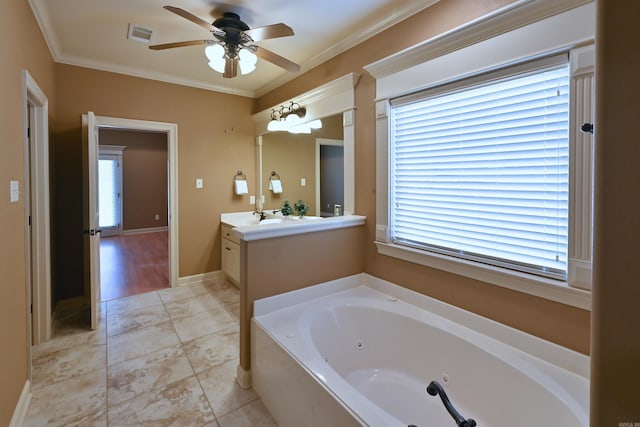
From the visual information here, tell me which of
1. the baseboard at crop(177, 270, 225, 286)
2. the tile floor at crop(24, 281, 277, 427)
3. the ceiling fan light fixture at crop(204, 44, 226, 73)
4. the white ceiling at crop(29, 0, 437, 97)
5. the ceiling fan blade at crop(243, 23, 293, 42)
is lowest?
the tile floor at crop(24, 281, 277, 427)

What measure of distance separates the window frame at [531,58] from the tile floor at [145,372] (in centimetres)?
161

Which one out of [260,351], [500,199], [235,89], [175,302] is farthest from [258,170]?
[500,199]

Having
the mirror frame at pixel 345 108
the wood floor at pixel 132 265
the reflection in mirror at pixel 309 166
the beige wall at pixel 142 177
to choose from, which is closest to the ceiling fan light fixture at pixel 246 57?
the mirror frame at pixel 345 108

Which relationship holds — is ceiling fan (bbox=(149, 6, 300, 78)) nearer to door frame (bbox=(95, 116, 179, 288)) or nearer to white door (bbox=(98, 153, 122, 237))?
door frame (bbox=(95, 116, 179, 288))

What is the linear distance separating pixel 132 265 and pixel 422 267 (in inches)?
180

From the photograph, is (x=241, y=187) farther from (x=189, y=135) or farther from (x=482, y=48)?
(x=482, y=48)

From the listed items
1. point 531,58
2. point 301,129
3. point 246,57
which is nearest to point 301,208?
point 301,129

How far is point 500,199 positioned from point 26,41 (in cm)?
→ 312

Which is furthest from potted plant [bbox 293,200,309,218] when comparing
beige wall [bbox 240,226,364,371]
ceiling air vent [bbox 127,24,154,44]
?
ceiling air vent [bbox 127,24,154,44]

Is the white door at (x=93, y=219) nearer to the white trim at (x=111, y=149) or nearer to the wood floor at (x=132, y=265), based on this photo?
the wood floor at (x=132, y=265)

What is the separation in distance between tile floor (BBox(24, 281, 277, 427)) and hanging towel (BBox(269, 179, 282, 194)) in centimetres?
160

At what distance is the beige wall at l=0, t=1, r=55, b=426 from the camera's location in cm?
152

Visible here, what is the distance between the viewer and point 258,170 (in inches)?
171

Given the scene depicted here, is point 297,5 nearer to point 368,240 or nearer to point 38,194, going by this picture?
point 368,240
